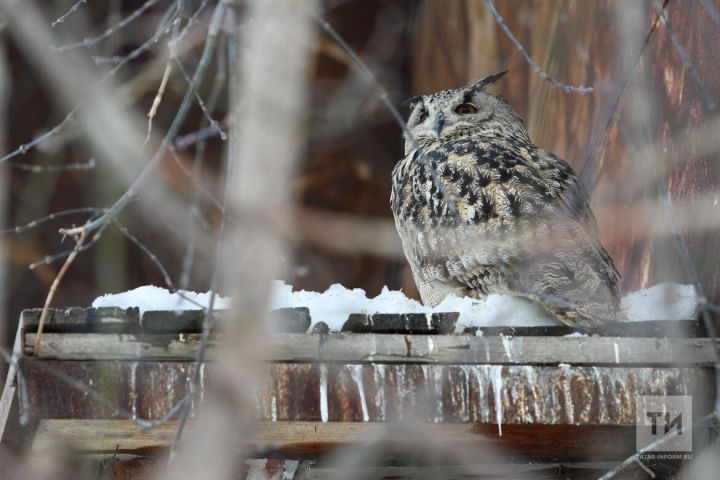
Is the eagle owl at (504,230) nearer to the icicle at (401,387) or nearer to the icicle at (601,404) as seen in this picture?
the icicle at (601,404)

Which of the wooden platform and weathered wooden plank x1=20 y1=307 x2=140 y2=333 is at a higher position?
weathered wooden plank x1=20 y1=307 x2=140 y2=333

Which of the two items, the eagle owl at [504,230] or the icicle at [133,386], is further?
the eagle owl at [504,230]

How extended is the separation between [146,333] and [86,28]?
514 centimetres

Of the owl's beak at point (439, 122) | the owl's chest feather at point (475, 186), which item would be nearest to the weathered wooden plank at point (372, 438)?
the owl's chest feather at point (475, 186)

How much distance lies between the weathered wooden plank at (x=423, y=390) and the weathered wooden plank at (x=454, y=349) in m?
0.02

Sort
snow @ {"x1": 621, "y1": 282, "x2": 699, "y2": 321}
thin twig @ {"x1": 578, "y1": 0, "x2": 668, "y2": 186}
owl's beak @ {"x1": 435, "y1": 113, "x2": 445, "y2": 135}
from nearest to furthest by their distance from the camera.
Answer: snow @ {"x1": 621, "y1": 282, "x2": 699, "y2": 321} < thin twig @ {"x1": 578, "y1": 0, "x2": 668, "y2": 186} < owl's beak @ {"x1": 435, "y1": 113, "x2": 445, "y2": 135}

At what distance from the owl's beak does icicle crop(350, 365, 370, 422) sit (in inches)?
107

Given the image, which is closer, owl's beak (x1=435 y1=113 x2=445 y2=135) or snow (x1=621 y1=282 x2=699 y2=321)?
snow (x1=621 y1=282 x2=699 y2=321)

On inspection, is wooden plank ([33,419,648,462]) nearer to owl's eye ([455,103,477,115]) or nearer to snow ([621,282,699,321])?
snow ([621,282,699,321])

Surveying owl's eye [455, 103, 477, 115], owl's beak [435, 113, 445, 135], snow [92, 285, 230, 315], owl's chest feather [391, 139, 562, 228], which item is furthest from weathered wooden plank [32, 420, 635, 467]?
owl's eye [455, 103, 477, 115]

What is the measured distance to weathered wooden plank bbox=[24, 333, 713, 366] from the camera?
3059mm

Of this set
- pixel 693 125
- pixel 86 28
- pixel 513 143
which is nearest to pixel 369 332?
pixel 693 125

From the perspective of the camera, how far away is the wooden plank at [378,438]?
10.5 ft

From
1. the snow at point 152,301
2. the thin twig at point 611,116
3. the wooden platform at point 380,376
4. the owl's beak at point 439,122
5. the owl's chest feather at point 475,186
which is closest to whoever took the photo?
the wooden platform at point 380,376
